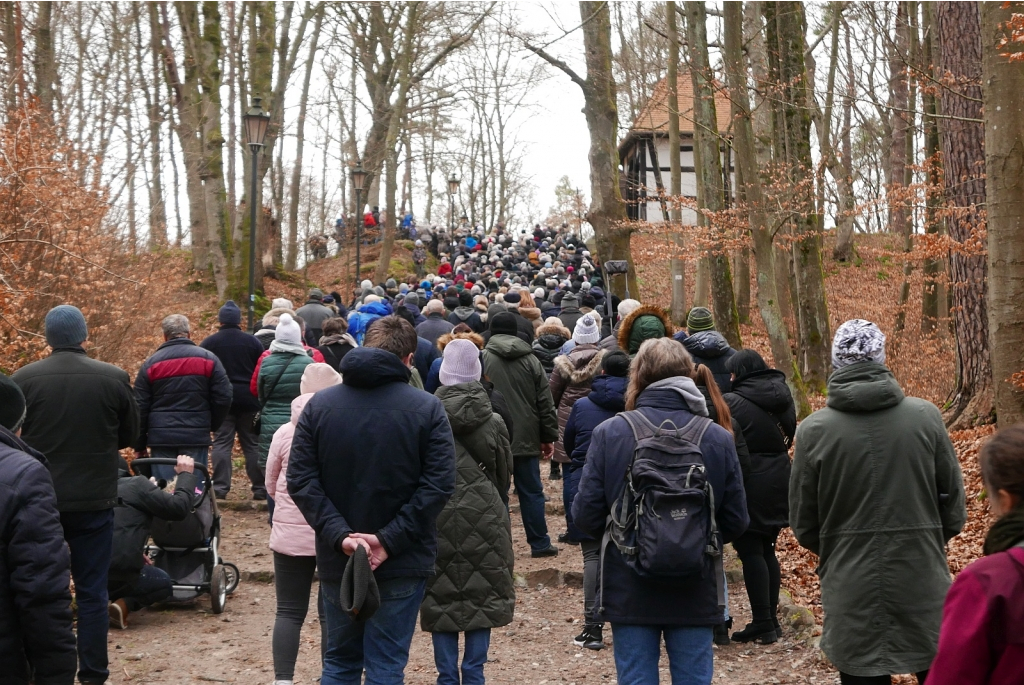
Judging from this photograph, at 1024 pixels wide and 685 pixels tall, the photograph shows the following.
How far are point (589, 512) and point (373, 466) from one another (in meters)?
0.98

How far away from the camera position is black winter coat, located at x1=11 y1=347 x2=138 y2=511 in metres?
5.72

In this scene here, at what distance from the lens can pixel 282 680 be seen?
565 centimetres

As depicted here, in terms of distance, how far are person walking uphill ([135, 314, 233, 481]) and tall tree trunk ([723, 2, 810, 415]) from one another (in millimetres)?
7631

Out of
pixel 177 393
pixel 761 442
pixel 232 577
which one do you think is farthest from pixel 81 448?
pixel 761 442

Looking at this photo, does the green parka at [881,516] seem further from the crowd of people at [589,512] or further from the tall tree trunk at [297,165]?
the tall tree trunk at [297,165]

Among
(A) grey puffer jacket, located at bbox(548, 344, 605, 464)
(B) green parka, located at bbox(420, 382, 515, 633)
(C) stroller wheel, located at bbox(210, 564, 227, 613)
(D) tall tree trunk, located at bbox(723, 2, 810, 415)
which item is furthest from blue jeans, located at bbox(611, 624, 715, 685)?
(D) tall tree trunk, located at bbox(723, 2, 810, 415)

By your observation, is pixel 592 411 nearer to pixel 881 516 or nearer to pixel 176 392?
pixel 881 516

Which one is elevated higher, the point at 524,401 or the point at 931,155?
the point at 931,155

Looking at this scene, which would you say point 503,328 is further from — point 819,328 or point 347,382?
point 819,328

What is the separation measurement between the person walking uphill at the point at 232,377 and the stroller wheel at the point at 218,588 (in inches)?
121

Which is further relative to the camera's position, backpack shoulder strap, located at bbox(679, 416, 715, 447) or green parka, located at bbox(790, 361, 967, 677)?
backpack shoulder strap, located at bbox(679, 416, 715, 447)

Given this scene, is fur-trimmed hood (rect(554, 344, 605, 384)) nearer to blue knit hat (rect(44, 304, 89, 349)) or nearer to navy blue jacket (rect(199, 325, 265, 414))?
navy blue jacket (rect(199, 325, 265, 414))

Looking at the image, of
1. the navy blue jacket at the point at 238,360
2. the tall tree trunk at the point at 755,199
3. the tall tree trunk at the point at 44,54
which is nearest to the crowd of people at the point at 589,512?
the navy blue jacket at the point at 238,360

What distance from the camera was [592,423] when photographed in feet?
24.3
